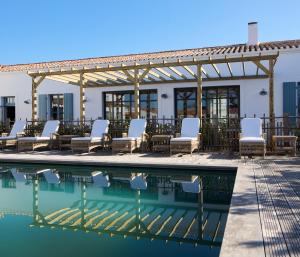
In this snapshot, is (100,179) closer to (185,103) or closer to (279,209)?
(279,209)

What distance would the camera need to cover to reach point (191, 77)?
14828mm

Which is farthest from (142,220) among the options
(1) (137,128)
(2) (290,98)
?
(2) (290,98)

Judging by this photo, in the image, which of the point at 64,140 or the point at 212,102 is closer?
the point at 64,140

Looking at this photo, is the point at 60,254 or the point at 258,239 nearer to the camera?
the point at 258,239

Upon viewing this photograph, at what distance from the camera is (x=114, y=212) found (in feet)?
16.3

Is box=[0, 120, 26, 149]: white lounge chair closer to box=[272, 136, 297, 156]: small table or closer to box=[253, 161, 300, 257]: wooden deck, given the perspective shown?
box=[272, 136, 297, 156]: small table

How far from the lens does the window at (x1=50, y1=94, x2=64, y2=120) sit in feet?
57.6

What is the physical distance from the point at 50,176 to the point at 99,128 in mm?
3877

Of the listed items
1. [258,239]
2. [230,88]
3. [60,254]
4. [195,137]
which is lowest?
[60,254]

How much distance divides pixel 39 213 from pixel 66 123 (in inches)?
328

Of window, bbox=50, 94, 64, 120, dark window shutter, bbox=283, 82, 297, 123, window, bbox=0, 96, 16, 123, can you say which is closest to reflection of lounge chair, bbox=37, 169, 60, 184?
dark window shutter, bbox=283, 82, 297, 123

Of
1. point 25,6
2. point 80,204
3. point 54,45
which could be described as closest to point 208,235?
point 80,204

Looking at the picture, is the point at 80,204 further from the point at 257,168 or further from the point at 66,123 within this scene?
the point at 66,123

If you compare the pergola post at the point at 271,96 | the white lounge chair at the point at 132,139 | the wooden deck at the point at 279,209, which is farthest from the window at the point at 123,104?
the wooden deck at the point at 279,209
